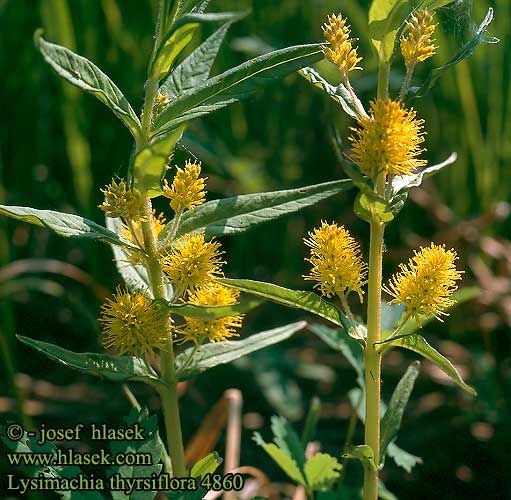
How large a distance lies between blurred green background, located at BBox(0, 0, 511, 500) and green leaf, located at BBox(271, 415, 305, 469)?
80cm

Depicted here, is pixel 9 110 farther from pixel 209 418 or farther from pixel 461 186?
pixel 461 186

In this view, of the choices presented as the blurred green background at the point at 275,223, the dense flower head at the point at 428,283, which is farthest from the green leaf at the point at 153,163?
the blurred green background at the point at 275,223

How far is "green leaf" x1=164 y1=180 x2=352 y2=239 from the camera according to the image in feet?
3.40

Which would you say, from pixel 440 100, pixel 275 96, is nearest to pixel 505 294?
pixel 440 100

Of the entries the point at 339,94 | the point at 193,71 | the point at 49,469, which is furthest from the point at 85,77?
the point at 49,469

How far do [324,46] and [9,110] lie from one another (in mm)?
1868

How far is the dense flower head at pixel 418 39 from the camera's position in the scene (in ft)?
3.29

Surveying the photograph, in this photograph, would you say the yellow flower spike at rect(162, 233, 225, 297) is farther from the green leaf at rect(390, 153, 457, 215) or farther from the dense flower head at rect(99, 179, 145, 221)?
the green leaf at rect(390, 153, 457, 215)

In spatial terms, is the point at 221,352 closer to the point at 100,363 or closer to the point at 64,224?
the point at 100,363

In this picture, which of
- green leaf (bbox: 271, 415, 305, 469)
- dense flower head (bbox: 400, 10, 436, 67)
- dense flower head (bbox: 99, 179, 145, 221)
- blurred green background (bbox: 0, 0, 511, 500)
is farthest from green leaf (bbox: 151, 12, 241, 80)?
blurred green background (bbox: 0, 0, 511, 500)

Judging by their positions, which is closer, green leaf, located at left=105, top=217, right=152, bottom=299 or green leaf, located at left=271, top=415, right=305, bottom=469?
green leaf, located at left=105, top=217, right=152, bottom=299

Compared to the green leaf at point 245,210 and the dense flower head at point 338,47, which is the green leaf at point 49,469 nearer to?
the green leaf at point 245,210

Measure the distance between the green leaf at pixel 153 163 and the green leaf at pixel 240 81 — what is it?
8 cm

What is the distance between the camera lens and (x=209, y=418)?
1830 millimetres
